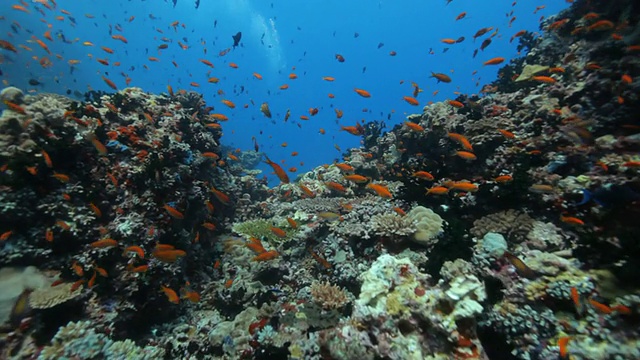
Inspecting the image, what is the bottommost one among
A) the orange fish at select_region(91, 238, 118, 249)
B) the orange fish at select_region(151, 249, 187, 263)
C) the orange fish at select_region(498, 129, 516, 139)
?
the orange fish at select_region(151, 249, 187, 263)

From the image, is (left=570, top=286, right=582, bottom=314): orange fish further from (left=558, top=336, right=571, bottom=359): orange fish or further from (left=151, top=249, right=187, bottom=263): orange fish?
(left=151, top=249, right=187, bottom=263): orange fish

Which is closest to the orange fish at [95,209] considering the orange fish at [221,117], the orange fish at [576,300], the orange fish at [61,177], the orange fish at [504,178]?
the orange fish at [61,177]

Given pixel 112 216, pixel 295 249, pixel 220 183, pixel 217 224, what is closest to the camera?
pixel 112 216

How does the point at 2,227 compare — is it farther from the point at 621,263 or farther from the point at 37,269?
→ the point at 621,263

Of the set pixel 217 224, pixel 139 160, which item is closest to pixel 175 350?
pixel 217 224

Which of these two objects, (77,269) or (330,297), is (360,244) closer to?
(330,297)

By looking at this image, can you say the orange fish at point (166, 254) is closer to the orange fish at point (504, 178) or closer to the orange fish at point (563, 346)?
the orange fish at point (563, 346)

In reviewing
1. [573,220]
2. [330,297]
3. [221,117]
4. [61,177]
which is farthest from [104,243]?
[573,220]

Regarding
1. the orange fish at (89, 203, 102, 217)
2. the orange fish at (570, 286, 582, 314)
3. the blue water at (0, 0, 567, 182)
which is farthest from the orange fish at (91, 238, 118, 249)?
the blue water at (0, 0, 567, 182)

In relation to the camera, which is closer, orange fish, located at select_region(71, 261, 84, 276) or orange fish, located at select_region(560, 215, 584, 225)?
orange fish, located at select_region(560, 215, 584, 225)

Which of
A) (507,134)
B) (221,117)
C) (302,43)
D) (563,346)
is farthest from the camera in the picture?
(302,43)

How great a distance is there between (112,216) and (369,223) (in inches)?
245

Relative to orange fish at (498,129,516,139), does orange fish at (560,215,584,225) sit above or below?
below

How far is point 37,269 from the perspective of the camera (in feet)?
18.4
